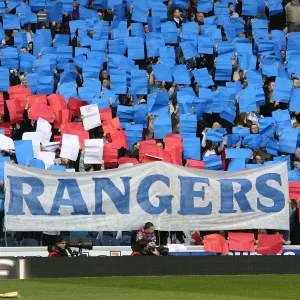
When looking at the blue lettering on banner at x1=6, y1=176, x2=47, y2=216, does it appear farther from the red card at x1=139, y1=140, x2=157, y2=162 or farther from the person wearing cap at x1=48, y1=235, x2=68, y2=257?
the red card at x1=139, y1=140, x2=157, y2=162

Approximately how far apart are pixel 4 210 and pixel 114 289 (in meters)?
6.23

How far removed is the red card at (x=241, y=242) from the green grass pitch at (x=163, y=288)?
2.97m

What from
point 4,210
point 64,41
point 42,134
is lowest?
point 4,210

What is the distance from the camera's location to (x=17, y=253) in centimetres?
2264

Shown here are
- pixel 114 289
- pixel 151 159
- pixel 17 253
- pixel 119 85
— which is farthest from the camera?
pixel 119 85

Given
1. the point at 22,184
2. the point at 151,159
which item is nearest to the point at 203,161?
the point at 151,159

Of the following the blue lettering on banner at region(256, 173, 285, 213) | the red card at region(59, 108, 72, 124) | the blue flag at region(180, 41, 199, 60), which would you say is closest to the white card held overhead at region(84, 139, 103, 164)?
the red card at region(59, 108, 72, 124)

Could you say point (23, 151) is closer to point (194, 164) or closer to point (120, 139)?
point (120, 139)

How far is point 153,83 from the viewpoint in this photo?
2880 centimetres

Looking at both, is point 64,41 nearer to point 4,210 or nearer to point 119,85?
point 119,85

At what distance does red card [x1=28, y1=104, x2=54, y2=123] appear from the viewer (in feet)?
87.6

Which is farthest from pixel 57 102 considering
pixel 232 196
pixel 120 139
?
pixel 232 196

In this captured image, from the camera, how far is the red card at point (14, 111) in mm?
26656

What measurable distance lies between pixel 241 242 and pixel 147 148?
11.1 feet
